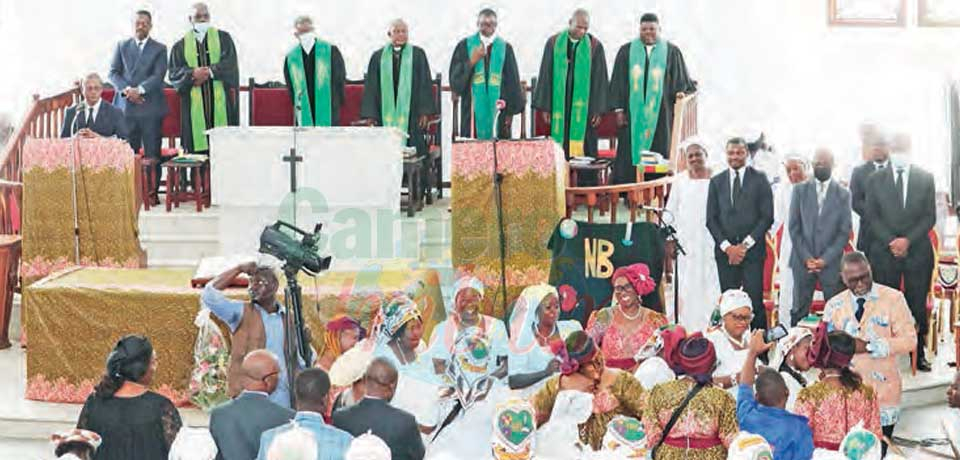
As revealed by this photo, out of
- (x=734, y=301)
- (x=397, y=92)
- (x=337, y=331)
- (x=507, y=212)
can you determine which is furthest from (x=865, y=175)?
(x=397, y=92)

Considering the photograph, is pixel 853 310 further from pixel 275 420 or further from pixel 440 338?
pixel 275 420

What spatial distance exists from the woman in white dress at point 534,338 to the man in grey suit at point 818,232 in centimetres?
202

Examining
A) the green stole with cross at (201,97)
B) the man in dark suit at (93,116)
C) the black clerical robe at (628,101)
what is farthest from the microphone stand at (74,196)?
the black clerical robe at (628,101)

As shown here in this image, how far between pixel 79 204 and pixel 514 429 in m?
5.39

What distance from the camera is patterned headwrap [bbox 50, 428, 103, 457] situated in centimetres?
728

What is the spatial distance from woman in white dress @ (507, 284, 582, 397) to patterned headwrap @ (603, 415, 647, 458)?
4.84ft

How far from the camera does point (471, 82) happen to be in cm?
1402

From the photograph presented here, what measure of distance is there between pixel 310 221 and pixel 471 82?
254 centimetres

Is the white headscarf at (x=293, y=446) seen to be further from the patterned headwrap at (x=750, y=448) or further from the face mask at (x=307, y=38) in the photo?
the face mask at (x=307, y=38)

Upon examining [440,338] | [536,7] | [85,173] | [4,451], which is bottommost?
[4,451]

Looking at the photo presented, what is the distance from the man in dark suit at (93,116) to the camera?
43.7 ft

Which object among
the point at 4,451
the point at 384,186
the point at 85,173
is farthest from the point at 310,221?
the point at 4,451

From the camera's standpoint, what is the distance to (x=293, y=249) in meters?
9.00

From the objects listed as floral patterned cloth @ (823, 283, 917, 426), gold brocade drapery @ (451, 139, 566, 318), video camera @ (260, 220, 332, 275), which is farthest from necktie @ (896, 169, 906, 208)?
video camera @ (260, 220, 332, 275)
